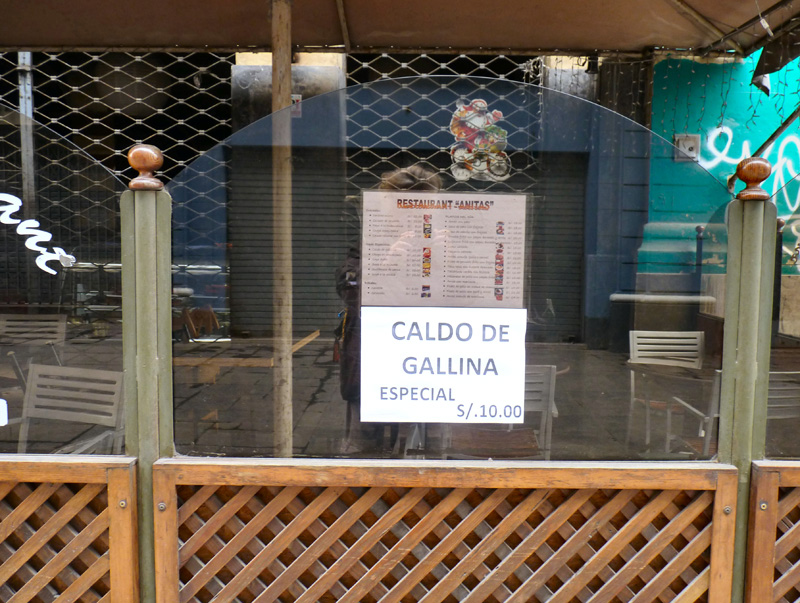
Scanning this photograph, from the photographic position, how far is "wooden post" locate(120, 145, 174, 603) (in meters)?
2.10

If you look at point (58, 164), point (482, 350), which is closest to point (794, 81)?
point (482, 350)

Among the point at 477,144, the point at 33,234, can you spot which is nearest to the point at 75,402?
the point at 33,234

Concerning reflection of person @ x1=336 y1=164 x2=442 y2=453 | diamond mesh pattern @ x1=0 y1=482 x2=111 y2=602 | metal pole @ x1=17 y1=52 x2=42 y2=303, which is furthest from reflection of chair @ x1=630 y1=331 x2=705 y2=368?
metal pole @ x1=17 y1=52 x2=42 y2=303

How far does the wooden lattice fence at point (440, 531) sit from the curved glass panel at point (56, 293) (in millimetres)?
396

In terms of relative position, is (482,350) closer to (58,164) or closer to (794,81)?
(58,164)

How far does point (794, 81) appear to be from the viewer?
6.83m

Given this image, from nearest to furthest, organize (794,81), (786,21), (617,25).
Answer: (786,21) < (617,25) < (794,81)

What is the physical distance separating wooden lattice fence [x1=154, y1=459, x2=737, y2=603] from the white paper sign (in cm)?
19

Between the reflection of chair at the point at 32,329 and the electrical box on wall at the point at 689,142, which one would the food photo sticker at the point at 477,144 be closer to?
the reflection of chair at the point at 32,329

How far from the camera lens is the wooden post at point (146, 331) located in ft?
6.90

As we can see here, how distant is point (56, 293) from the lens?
2.12 m

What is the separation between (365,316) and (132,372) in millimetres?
830

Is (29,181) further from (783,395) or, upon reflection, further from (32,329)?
(783,395)

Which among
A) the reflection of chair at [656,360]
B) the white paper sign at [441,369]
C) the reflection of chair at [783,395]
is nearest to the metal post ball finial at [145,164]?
the white paper sign at [441,369]
